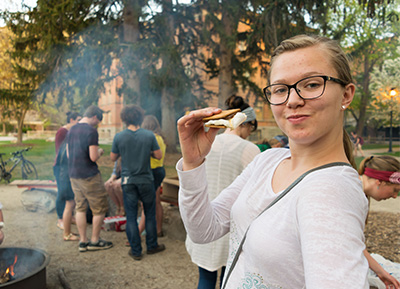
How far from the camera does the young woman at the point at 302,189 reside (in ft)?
2.19

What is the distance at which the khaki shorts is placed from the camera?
4379 mm

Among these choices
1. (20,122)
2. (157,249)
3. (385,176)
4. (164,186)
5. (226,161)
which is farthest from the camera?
(164,186)

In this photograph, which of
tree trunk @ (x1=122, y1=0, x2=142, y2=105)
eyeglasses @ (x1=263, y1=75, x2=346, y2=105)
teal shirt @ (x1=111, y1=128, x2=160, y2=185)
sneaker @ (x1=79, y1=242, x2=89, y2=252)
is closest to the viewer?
eyeglasses @ (x1=263, y1=75, x2=346, y2=105)

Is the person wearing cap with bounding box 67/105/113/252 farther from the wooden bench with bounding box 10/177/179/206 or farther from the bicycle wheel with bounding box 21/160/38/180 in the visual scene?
the bicycle wheel with bounding box 21/160/38/180

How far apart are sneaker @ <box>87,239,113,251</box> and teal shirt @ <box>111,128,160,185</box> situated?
1.25 metres

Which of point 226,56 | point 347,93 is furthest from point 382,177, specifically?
point 226,56

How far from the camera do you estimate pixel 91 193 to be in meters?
4.40

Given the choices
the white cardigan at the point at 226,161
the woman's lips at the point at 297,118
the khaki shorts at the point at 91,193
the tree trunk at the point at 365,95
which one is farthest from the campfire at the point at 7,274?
the tree trunk at the point at 365,95

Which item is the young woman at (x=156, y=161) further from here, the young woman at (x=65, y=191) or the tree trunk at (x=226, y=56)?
the tree trunk at (x=226, y=56)

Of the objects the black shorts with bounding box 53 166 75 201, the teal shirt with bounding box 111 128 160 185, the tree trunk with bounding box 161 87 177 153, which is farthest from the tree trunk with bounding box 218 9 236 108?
the teal shirt with bounding box 111 128 160 185

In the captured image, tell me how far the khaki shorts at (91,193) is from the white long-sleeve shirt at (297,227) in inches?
139

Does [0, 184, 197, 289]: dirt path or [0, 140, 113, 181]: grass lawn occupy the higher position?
[0, 140, 113, 181]: grass lawn

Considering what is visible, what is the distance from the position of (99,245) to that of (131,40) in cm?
850

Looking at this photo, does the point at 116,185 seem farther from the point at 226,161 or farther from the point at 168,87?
the point at 168,87
